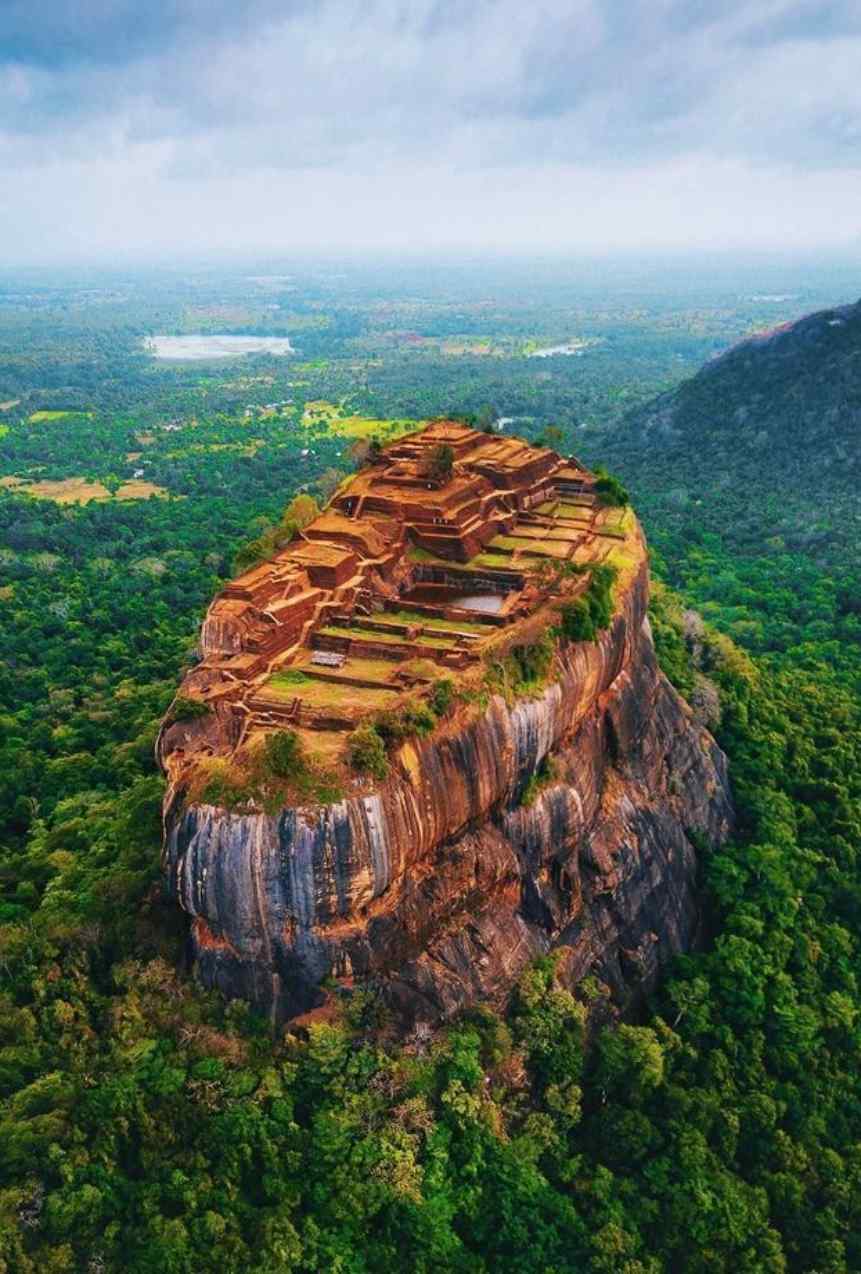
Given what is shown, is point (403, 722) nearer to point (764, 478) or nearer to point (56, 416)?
point (764, 478)

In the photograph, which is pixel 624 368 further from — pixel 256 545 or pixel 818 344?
pixel 256 545

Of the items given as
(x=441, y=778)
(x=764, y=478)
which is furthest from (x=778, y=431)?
(x=441, y=778)

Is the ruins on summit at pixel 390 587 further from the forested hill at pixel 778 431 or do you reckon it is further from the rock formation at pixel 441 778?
the forested hill at pixel 778 431

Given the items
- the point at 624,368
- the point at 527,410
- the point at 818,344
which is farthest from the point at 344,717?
the point at 624,368

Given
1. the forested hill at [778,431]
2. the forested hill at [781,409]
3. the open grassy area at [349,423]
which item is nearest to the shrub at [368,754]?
the forested hill at [778,431]

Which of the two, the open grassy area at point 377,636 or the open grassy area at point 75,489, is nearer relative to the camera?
the open grassy area at point 377,636

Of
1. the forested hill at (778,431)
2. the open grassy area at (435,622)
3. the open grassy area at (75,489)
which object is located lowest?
the open grassy area at (75,489)
